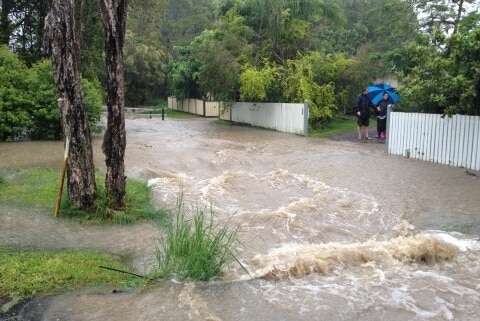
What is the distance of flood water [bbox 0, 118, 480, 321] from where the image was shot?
4.78m

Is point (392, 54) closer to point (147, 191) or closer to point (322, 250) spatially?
point (147, 191)

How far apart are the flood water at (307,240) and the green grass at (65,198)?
0.32m

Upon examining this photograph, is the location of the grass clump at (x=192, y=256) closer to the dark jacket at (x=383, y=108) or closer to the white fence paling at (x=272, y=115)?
the dark jacket at (x=383, y=108)

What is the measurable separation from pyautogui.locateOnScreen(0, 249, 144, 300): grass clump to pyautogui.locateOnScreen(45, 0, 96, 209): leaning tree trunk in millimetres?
1881

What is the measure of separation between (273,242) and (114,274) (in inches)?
97.0

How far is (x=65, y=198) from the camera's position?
8.02m

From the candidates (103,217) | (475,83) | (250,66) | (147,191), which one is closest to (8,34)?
(250,66)

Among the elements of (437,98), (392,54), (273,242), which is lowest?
(273,242)

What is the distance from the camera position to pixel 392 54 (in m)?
20.4

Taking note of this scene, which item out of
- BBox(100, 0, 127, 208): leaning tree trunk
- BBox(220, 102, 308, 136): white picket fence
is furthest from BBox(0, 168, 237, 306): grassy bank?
BBox(220, 102, 308, 136): white picket fence

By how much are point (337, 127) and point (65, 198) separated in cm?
1693

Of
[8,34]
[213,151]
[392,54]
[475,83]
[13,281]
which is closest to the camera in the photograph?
[13,281]

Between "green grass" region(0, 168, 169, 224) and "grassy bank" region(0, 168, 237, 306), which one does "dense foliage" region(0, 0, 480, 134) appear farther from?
"grassy bank" region(0, 168, 237, 306)

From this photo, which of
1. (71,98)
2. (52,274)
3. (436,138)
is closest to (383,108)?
(436,138)
